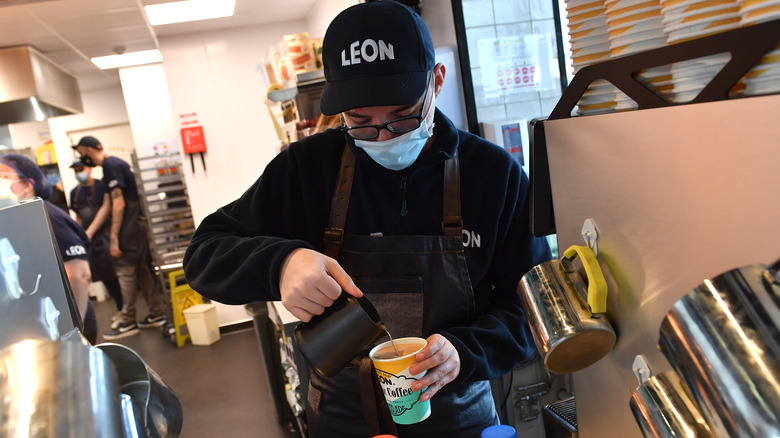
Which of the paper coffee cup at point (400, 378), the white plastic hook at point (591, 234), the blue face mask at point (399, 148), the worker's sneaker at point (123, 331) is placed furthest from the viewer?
the worker's sneaker at point (123, 331)

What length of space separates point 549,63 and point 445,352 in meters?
2.36

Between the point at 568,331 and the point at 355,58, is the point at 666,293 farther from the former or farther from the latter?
the point at 355,58

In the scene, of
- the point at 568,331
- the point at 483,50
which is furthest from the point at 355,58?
the point at 483,50

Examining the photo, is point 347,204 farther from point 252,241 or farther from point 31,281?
point 31,281

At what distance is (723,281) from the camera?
589 millimetres

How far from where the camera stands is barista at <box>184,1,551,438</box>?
1.38m

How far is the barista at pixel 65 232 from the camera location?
3.51 meters

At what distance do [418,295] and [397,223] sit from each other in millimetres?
191

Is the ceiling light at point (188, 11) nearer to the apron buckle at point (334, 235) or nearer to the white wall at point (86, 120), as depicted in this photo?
the apron buckle at point (334, 235)

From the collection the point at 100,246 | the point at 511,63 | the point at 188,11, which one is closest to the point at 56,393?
the point at 511,63

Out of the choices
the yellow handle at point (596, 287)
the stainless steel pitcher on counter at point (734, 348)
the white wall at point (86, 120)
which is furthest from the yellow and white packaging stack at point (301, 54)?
the white wall at point (86, 120)

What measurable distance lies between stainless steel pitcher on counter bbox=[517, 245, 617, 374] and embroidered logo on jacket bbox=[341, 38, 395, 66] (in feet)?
2.16

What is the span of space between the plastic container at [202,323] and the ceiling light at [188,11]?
3.10m

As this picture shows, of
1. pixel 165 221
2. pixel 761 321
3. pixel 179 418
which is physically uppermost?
pixel 761 321
